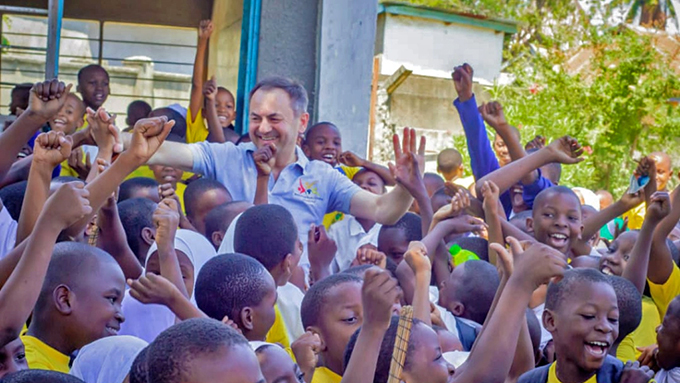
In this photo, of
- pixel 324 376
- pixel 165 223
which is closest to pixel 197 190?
pixel 165 223

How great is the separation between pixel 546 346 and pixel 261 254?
3.99ft

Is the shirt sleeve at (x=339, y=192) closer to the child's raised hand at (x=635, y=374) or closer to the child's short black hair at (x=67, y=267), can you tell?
the child's short black hair at (x=67, y=267)

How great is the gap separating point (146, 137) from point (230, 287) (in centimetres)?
61

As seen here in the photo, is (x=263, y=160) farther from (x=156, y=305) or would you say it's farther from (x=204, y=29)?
(x=204, y=29)

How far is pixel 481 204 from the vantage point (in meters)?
5.53

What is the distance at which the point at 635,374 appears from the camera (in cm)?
318

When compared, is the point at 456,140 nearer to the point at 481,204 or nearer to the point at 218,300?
the point at 481,204

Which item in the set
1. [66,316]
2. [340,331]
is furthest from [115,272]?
[340,331]

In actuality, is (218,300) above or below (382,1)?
below

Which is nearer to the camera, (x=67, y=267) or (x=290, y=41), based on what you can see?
(x=67, y=267)

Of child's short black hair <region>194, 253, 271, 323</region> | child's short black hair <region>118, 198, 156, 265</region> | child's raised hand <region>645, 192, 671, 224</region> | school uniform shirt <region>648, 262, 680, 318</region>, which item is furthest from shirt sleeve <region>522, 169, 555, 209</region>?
child's short black hair <region>194, 253, 271, 323</region>

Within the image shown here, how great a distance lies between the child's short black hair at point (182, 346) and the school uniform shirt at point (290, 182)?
2.75 metres

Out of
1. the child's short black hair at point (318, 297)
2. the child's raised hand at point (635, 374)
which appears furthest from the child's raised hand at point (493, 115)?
the child's raised hand at point (635, 374)

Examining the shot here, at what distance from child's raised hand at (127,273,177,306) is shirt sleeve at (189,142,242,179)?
2.05 m
